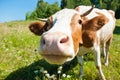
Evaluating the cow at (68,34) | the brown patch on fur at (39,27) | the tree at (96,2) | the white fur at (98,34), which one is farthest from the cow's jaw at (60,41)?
the tree at (96,2)

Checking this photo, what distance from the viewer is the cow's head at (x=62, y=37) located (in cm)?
850

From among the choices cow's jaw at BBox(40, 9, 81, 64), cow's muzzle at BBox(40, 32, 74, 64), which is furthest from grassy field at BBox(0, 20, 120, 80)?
cow's muzzle at BBox(40, 32, 74, 64)

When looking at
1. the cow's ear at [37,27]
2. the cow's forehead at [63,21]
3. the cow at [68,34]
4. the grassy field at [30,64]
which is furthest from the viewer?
the grassy field at [30,64]

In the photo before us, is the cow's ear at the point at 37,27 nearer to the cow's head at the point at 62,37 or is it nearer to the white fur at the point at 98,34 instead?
the cow's head at the point at 62,37

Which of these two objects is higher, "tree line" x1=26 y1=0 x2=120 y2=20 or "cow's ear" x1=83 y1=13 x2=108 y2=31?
"cow's ear" x1=83 y1=13 x2=108 y2=31

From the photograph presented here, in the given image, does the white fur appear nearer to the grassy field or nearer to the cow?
the cow

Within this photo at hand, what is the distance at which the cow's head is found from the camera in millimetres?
8500

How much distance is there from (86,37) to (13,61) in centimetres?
484

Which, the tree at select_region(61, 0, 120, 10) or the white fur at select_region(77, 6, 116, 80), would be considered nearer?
the white fur at select_region(77, 6, 116, 80)

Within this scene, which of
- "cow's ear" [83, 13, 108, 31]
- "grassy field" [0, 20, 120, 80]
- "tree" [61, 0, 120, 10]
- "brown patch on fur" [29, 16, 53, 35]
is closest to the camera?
"cow's ear" [83, 13, 108, 31]

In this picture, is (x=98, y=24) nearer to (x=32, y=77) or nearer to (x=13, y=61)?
(x=32, y=77)

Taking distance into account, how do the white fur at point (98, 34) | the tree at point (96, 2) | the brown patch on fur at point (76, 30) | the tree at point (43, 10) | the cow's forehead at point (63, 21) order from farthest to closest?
1. the tree at point (96, 2)
2. the tree at point (43, 10)
3. the white fur at point (98, 34)
4. the brown patch on fur at point (76, 30)
5. the cow's forehead at point (63, 21)

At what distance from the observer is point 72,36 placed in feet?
31.2

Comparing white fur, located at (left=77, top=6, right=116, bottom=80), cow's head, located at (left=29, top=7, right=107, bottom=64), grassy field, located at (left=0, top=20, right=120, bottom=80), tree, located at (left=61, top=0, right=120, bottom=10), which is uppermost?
cow's head, located at (left=29, top=7, right=107, bottom=64)
